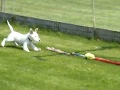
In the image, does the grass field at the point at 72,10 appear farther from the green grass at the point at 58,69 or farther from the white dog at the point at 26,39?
the white dog at the point at 26,39

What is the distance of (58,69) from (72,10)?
801cm

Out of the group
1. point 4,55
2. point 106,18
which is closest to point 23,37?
point 4,55

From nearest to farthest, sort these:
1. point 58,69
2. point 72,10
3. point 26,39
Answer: point 58,69 < point 26,39 < point 72,10

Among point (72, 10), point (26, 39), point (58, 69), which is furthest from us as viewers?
point (72, 10)

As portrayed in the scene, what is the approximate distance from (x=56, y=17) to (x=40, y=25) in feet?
3.95

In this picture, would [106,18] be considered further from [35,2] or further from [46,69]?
[46,69]

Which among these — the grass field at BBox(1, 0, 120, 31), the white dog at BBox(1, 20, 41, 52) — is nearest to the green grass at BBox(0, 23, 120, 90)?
the white dog at BBox(1, 20, 41, 52)

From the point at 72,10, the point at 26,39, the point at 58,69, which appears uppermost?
the point at 26,39

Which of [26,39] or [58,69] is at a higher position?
[26,39]

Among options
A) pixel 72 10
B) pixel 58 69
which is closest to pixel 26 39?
pixel 58 69

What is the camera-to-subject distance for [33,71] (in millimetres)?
10477

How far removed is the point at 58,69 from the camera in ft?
35.1

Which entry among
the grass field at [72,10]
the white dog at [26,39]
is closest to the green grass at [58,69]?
the white dog at [26,39]

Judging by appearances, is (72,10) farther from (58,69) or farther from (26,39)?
(58,69)
